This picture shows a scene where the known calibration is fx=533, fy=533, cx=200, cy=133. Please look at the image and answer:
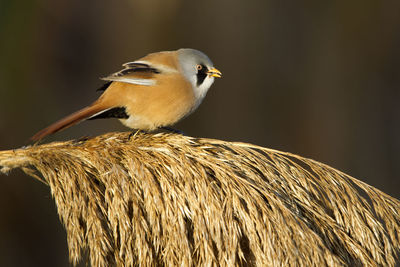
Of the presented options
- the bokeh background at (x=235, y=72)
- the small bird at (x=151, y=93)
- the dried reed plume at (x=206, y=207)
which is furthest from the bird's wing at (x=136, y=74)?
the bokeh background at (x=235, y=72)

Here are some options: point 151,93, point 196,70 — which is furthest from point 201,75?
point 151,93

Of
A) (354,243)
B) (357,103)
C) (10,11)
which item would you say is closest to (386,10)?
(357,103)

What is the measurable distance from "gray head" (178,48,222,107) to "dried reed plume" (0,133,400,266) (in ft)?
2.43

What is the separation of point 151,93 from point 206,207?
93 centimetres

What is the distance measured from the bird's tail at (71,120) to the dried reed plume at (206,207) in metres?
0.24

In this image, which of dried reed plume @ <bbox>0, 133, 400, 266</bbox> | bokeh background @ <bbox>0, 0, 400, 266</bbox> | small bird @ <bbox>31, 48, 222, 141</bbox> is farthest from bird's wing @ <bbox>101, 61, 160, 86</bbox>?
bokeh background @ <bbox>0, 0, 400, 266</bbox>

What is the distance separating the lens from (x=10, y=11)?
4.71 m

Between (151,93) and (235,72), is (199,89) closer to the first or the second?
(151,93)

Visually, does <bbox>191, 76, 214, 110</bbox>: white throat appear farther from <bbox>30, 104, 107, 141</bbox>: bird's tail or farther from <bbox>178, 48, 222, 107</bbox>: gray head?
<bbox>30, 104, 107, 141</bbox>: bird's tail

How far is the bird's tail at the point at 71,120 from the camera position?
210 centimetres

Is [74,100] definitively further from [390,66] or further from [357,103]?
[390,66]

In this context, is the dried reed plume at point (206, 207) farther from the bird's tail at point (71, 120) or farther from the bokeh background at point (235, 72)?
the bokeh background at point (235, 72)

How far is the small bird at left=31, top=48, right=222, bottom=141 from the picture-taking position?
8.00 feet

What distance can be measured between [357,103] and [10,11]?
387 cm
